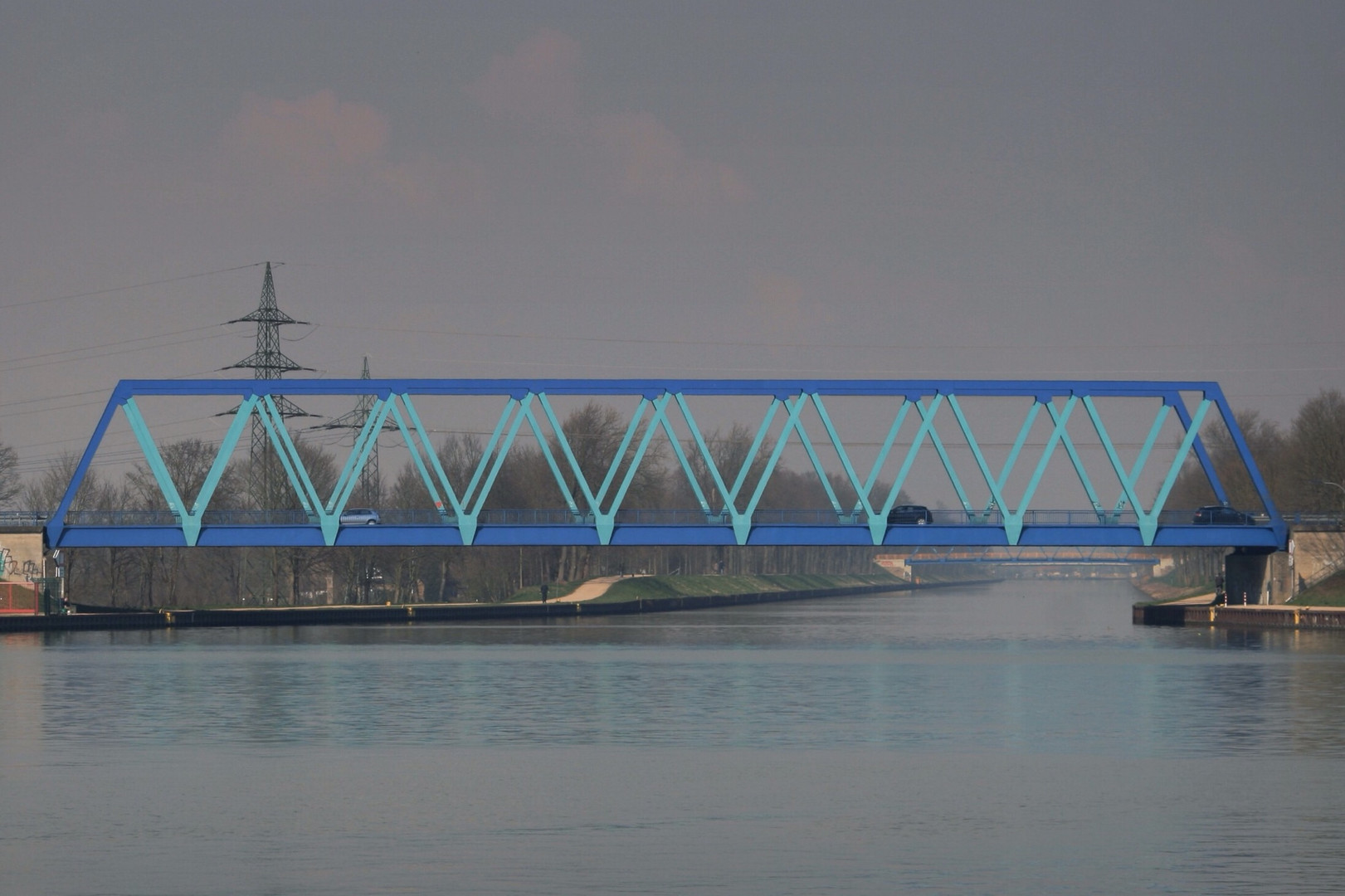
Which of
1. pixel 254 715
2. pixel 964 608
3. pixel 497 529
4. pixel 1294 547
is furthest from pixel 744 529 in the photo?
pixel 964 608

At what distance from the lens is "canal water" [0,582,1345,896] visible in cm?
2316

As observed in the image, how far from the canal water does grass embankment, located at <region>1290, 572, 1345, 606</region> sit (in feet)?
104

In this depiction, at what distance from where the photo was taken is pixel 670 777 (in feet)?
108

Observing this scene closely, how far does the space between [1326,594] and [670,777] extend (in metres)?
75.3

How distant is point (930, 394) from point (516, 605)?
3966cm

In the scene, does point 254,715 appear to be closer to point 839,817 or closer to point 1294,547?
point 839,817

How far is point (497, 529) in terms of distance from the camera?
96562 millimetres

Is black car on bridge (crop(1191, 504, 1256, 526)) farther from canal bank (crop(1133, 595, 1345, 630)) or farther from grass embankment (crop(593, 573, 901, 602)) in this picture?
grass embankment (crop(593, 573, 901, 602))

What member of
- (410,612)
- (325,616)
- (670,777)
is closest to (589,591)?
(410,612)

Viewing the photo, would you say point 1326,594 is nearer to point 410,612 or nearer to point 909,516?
point 909,516

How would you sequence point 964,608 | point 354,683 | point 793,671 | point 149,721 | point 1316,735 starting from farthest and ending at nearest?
point 964,608 → point 793,671 → point 354,683 → point 149,721 → point 1316,735

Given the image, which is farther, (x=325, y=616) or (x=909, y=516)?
(x=325, y=616)

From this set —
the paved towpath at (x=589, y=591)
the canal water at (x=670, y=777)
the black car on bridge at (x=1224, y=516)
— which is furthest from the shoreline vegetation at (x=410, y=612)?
the black car on bridge at (x=1224, y=516)

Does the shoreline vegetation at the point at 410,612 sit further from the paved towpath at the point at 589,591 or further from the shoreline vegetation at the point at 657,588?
the paved towpath at the point at 589,591
